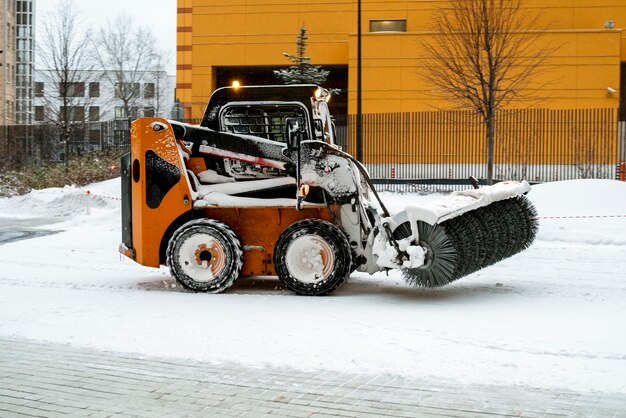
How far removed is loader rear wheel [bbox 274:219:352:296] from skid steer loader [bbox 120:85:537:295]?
0.01 metres

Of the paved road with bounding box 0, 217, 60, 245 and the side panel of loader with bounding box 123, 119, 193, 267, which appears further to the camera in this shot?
the paved road with bounding box 0, 217, 60, 245

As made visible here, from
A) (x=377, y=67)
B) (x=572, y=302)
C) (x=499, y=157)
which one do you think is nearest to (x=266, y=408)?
(x=572, y=302)

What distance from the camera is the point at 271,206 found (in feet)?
35.1

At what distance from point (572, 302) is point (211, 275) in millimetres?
4260

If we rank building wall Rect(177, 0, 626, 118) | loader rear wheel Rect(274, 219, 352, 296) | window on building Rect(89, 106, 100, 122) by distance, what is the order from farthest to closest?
window on building Rect(89, 106, 100, 122) < building wall Rect(177, 0, 626, 118) < loader rear wheel Rect(274, 219, 352, 296)

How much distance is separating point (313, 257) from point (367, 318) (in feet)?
5.25

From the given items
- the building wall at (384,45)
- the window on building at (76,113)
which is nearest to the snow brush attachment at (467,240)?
the building wall at (384,45)

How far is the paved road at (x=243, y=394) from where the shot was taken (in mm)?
5680

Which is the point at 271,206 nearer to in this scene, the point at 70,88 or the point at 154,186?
the point at 154,186

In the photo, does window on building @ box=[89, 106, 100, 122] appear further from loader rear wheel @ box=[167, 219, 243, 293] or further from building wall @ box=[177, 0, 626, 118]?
loader rear wheel @ box=[167, 219, 243, 293]

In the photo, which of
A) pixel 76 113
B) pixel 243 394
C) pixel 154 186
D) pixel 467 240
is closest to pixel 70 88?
pixel 76 113

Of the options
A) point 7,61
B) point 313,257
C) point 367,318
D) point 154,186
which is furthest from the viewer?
point 7,61

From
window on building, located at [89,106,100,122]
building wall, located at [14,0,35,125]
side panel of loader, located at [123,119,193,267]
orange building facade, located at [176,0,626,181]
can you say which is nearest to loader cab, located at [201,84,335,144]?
Result: side panel of loader, located at [123,119,193,267]

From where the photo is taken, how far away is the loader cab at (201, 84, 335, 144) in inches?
437
